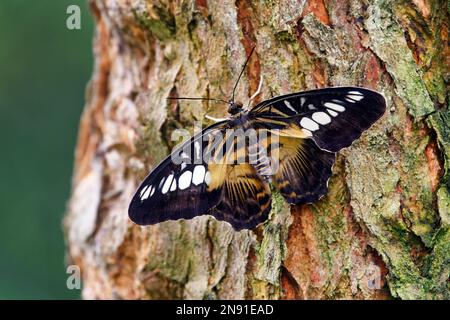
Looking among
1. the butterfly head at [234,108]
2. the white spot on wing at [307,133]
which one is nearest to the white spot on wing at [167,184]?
the butterfly head at [234,108]

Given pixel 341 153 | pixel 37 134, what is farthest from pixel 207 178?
pixel 37 134

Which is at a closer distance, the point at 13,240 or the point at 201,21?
the point at 201,21

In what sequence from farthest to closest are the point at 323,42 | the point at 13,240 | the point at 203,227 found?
1. the point at 13,240
2. the point at 203,227
3. the point at 323,42

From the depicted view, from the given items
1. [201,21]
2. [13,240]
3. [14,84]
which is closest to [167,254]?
[201,21]

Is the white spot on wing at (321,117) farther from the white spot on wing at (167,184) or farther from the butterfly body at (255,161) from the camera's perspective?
the white spot on wing at (167,184)

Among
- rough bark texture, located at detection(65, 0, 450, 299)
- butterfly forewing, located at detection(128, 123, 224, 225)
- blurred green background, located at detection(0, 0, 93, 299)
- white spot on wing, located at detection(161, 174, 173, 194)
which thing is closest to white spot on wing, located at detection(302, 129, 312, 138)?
rough bark texture, located at detection(65, 0, 450, 299)
